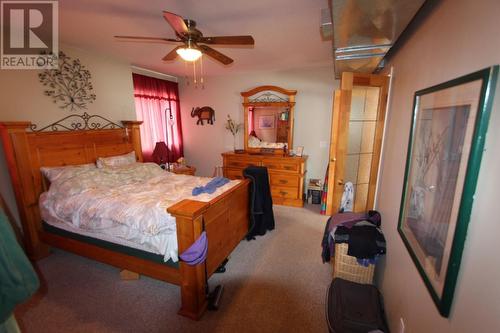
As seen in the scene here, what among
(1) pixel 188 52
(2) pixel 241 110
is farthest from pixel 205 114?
(1) pixel 188 52

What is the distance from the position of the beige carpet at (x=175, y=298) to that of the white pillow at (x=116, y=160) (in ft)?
3.80

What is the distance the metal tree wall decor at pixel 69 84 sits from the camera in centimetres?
264

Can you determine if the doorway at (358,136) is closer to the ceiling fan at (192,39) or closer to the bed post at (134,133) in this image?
the ceiling fan at (192,39)

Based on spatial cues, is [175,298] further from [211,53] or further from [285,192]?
[285,192]

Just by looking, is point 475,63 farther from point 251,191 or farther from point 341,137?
point 251,191

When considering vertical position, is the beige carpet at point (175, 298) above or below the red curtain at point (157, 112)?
below

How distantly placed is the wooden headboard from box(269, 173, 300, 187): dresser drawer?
2826 millimetres

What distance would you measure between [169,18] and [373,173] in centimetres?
234

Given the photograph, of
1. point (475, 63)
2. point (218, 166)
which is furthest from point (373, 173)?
point (218, 166)

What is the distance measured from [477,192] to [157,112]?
4.66 metres

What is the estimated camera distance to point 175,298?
1976 millimetres

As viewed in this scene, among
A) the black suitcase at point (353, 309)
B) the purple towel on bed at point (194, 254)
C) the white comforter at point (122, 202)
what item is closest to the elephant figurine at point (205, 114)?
the white comforter at point (122, 202)

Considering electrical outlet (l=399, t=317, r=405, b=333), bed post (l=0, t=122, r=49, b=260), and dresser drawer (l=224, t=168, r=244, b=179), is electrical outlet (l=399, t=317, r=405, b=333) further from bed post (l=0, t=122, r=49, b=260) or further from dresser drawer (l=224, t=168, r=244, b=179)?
bed post (l=0, t=122, r=49, b=260)

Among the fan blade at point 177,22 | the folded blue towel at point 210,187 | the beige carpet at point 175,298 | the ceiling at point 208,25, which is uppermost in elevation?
the ceiling at point 208,25
